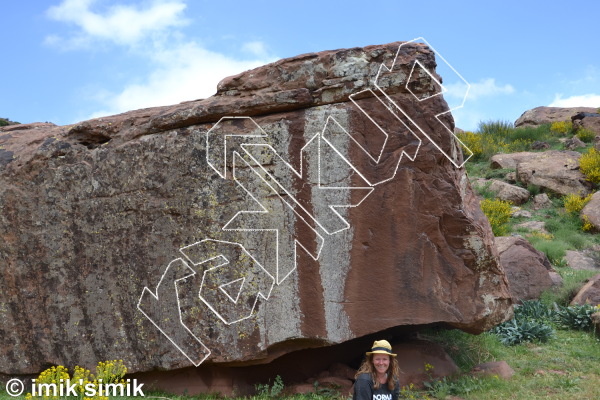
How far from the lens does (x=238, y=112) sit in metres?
5.72

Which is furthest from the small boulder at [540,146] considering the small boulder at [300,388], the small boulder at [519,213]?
the small boulder at [300,388]

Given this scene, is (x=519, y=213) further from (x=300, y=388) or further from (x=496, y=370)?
(x=300, y=388)

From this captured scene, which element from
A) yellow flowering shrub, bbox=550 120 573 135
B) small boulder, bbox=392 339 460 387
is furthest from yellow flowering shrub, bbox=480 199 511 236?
yellow flowering shrub, bbox=550 120 573 135

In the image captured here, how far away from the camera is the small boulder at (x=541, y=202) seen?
43.6 ft

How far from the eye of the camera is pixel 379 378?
159 inches

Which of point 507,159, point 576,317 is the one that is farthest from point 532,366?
point 507,159

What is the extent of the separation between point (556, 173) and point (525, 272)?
5.98 metres

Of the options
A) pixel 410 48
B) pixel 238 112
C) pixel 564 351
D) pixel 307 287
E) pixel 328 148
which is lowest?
pixel 564 351

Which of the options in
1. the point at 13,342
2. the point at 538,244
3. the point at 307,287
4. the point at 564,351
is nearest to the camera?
the point at 307,287

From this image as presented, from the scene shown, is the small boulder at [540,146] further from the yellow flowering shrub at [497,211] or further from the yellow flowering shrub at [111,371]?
the yellow flowering shrub at [111,371]

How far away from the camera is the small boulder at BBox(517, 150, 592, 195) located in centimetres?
1344

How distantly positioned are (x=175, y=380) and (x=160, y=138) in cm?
252

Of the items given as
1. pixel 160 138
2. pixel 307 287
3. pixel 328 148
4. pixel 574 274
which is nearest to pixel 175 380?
pixel 307 287

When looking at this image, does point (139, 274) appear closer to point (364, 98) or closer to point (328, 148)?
point (328, 148)
